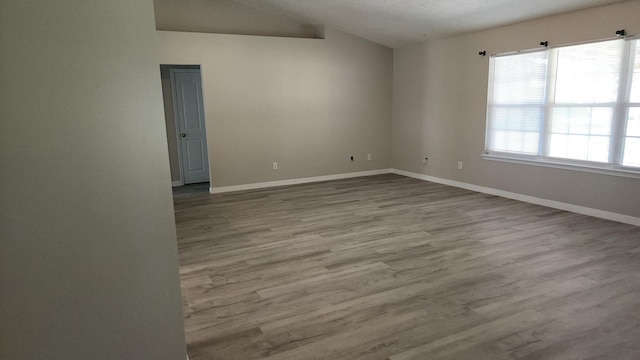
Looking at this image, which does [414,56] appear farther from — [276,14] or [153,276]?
[153,276]

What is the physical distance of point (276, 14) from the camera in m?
6.69

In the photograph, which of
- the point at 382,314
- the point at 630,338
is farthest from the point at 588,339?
the point at 382,314

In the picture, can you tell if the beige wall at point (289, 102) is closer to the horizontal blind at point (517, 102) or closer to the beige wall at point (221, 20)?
the beige wall at point (221, 20)

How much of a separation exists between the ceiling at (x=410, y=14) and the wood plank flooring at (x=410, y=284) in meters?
2.47

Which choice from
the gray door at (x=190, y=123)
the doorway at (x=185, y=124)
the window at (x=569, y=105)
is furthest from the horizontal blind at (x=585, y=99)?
the doorway at (x=185, y=124)

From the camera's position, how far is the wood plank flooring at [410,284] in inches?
85.0

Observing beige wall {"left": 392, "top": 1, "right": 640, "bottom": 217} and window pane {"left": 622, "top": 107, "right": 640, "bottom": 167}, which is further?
beige wall {"left": 392, "top": 1, "right": 640, "bottom": 217}

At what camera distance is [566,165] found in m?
4.83

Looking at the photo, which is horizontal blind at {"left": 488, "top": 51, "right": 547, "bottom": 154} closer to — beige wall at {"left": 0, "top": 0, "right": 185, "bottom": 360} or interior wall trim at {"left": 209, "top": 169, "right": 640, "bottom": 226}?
interior wall trim at {"left": 209, "top": 169, "right": 640, "bottom": 226}

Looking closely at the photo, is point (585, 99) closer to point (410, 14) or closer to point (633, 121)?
point (633, 121)

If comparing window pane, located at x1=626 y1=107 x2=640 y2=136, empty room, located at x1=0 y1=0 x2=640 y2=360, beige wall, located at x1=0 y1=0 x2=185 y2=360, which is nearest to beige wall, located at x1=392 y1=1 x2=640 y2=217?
empty room, located at x1=0 y1=0 x2=640 y2=360

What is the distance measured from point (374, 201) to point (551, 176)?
232 centimetres

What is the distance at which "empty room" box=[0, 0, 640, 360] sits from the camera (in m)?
1.09

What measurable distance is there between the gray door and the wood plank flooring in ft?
8.27
